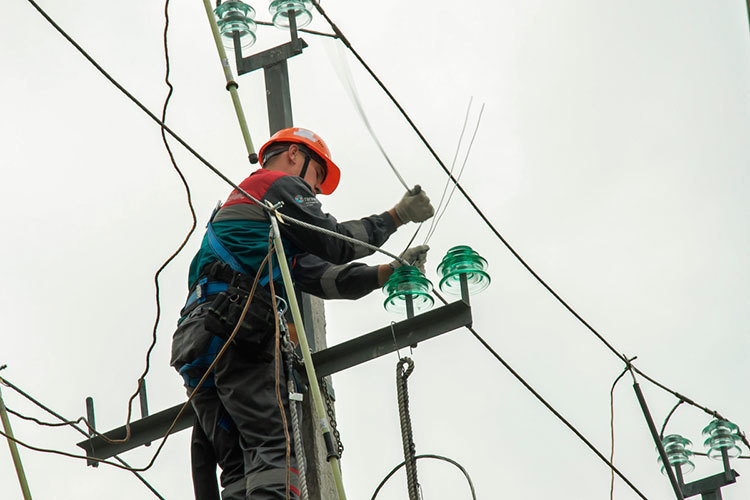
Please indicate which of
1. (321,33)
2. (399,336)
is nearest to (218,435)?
(399,336)

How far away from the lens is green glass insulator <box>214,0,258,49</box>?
7.19 metres

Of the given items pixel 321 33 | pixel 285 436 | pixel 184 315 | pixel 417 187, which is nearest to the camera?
pixel 285 436

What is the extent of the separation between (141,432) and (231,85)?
5.88 feet

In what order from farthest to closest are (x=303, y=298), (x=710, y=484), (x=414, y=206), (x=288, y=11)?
(x=710, y=484), (x=288, y=11), (x=303, y=298), (x=414, y=206)

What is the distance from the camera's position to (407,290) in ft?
19.0

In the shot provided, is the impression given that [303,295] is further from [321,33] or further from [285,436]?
[321,33]

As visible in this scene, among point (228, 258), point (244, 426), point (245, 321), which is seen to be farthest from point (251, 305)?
point (244, 426)

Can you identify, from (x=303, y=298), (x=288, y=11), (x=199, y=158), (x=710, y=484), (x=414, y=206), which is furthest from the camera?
(x=710, y=484)

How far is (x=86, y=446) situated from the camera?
254 inches

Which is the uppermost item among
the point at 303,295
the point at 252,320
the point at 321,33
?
the point at 321,33

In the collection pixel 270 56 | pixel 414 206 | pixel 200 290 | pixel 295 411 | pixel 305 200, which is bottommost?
pixel 295 411

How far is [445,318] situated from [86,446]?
2062 mm

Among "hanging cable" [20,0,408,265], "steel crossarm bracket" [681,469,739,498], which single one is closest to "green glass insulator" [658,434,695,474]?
"steel crossarm bracket" [681,469,739,498]

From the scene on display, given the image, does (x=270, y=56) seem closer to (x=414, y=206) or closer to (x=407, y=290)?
(x=414, y=206)
